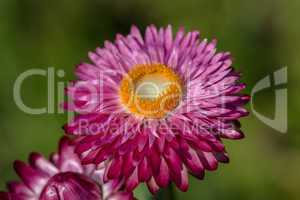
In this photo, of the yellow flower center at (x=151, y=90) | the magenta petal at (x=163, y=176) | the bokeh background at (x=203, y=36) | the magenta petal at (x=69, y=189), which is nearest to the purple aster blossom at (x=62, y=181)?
the magenta petal at (x=69, y=189)

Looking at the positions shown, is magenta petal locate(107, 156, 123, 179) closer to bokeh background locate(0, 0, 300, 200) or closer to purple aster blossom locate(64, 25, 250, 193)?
purple aster blossom locate(64, 25, 250, 193)

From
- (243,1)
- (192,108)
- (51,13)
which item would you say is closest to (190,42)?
(192,108)

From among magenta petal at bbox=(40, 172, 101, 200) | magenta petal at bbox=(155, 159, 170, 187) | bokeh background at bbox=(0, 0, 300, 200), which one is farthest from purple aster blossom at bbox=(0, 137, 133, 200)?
bokeh background at bbox=(0, 0, 300, 200)

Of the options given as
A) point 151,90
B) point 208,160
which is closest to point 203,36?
point 151,90

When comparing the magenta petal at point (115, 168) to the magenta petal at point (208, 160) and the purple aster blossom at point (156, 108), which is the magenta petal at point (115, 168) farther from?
the magenta petal at point (208, 160)

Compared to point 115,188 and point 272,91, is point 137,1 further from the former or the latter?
point 115,188
